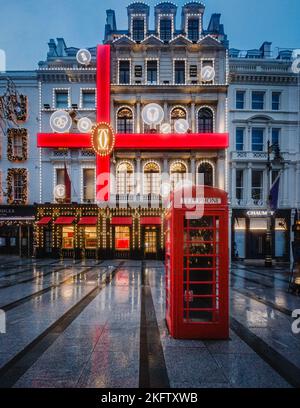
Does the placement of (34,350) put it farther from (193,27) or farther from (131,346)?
(193,27)

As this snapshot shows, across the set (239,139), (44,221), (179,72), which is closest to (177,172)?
(239,139)

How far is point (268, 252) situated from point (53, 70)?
2377 centimetres

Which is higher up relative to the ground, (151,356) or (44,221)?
(44,221)

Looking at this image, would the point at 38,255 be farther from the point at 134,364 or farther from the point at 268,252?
the point at 134,364

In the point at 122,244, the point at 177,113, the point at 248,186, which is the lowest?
the point at 122,244

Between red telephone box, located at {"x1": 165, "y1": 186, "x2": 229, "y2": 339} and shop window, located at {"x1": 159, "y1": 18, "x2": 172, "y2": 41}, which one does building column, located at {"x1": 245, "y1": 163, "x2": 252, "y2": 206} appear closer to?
shop window, located at {"x1": 159, "y1": 18, "x2": 172, "y2": 41}

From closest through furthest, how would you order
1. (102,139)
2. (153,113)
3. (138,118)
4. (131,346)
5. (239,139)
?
1. (131,346)
2. (153,113)
3. (102,139)
4. (138,118)
5. (239,139)

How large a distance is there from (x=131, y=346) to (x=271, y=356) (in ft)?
8.82

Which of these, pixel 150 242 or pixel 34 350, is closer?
pixel 34 350

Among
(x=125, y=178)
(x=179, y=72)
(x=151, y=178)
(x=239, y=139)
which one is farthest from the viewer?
(x=239, y=139)

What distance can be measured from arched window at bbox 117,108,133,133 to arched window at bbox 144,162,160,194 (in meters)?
3.66

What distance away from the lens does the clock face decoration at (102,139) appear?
2367 centimetres

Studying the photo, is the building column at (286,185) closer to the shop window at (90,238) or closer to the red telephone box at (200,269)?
the shop window at (90,238)

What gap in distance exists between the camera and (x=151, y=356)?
548 cm
